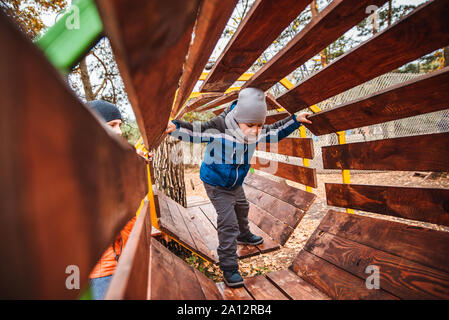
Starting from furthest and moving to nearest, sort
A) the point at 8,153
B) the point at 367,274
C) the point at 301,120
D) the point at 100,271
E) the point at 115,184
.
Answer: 1. the point at 301,120
2. the point at 367,274
3. the point at 100,271
4. the point at 115,184
5. the point at 8,153

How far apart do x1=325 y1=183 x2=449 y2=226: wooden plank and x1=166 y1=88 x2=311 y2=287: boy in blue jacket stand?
35.8 inches

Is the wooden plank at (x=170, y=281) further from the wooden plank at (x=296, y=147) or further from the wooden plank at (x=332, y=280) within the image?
the wooden plank at (x=296, y=147)

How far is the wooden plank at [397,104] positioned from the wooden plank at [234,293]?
1798mm

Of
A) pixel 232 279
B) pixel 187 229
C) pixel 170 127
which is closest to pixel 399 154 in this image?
pixel 232 279

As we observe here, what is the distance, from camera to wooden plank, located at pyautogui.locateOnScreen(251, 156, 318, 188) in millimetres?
3350

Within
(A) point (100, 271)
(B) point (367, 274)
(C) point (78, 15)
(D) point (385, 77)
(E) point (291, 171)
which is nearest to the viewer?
(C) point (78, 15)

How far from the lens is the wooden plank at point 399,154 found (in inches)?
60.1

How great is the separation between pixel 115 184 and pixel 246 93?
2.12 meters

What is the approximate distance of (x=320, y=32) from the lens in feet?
4.83

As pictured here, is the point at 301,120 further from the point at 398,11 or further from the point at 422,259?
the point at 398,11

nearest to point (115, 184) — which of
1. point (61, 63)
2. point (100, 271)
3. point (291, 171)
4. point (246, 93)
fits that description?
point (61, 63)

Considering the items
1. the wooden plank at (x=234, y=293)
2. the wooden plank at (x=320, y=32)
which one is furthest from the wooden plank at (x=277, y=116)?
the wooden plank at (x=234, y=293)

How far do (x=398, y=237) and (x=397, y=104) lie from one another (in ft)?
3.16

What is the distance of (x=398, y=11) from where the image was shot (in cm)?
966
